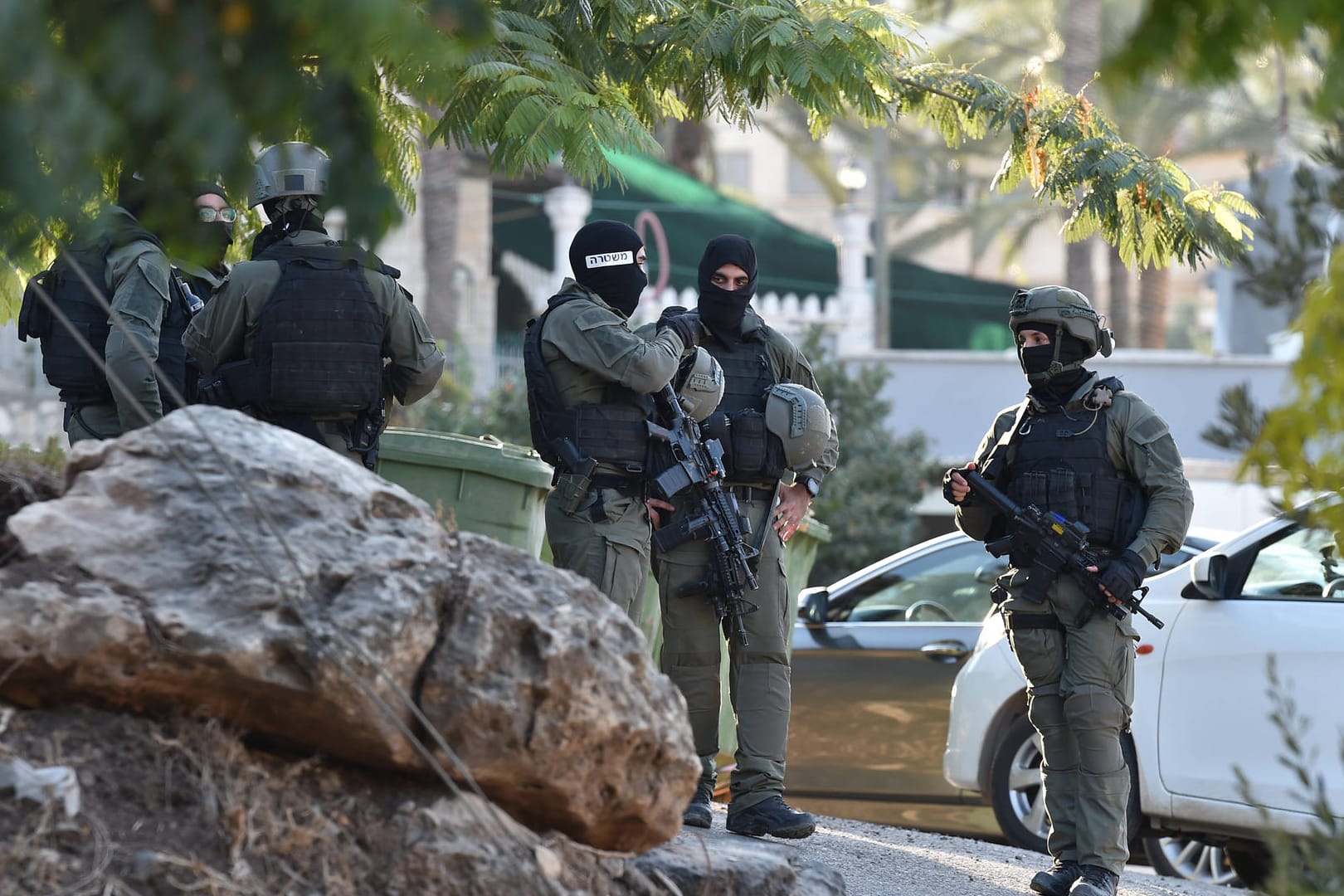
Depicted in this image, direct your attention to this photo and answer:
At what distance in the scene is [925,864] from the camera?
240 inches

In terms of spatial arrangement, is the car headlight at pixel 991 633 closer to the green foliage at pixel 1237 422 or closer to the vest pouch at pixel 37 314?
the green foliage at pixel 1237 422

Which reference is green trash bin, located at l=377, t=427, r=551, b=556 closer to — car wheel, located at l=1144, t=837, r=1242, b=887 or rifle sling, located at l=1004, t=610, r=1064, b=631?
rifle sling, located at l=1004, t=610, r=1064, b=631

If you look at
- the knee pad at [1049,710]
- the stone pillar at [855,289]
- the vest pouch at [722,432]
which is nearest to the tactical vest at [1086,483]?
the knee pad at [1049,710]

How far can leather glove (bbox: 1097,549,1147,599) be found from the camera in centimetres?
532

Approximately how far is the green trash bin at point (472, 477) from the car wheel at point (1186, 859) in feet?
10.5

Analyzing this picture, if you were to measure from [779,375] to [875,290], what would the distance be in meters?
19.5

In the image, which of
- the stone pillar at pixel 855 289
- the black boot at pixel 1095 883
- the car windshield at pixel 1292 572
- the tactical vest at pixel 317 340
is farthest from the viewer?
the stone pillar at pixel 855 289

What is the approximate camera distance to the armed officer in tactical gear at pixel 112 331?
5414mm

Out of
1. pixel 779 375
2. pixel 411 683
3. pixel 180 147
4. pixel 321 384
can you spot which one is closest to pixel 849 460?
pixel 779 375

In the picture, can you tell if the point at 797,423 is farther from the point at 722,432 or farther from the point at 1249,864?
the point at 1249,864

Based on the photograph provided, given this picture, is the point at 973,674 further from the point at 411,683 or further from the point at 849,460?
the point at 849,460

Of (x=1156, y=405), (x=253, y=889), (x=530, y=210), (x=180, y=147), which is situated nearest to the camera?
(x=180, y=147)

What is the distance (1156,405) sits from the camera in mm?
17328


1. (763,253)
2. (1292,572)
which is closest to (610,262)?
(1292,572)
